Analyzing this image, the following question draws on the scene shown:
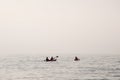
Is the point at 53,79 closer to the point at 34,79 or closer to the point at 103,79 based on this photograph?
the point at 34,79

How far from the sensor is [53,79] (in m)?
40.9

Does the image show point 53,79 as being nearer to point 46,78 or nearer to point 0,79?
point 46,78

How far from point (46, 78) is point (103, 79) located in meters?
6.97

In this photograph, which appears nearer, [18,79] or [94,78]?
[18,79]

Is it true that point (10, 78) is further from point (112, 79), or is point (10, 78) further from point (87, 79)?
point (112, 79)

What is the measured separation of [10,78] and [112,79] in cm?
1248

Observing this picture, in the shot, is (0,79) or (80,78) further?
(80,78)

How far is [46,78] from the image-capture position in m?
41.8

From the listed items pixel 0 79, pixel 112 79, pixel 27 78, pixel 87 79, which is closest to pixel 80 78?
pixel 87 79

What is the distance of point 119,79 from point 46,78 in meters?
9.00

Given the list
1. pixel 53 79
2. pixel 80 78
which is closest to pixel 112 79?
pixel 80 78

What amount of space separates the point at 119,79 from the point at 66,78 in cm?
655

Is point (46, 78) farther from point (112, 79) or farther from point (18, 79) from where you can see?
point (112, 79)

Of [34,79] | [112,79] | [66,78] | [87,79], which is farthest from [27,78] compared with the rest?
[112,79]
